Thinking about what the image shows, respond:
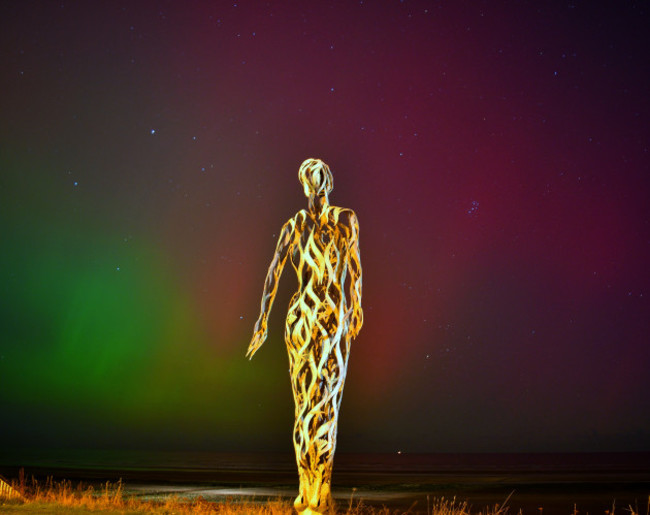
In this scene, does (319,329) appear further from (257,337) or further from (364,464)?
(364,464)

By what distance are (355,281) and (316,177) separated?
1.38 meters

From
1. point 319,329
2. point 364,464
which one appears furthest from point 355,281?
point 364,464

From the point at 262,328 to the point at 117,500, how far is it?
486 cm

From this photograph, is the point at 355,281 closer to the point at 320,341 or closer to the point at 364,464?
the point at 320,341

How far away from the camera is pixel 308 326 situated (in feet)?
26.8

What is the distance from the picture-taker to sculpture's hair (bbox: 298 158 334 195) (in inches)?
330

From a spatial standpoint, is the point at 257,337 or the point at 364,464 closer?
the point at 257,337

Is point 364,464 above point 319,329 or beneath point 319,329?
beneath

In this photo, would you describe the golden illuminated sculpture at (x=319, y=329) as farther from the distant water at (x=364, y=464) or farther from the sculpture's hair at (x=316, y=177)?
the distant water at (x=364, y=464)

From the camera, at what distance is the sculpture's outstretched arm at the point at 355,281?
8.39m

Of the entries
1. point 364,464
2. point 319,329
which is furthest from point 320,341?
point 364,464

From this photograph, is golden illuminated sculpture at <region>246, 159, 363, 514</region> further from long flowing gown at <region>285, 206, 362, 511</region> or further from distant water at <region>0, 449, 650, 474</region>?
distant water at <region>0, 449, 650, 474</region>

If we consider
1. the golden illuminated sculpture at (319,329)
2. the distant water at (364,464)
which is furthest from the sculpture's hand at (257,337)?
the distant water at (364,464)

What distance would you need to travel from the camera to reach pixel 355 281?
849 centimetres
